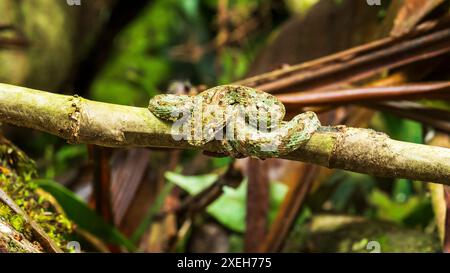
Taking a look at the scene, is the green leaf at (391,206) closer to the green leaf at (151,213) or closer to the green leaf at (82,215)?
the green leaf at (151,213)

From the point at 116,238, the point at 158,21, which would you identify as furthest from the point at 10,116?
the point at 158,21

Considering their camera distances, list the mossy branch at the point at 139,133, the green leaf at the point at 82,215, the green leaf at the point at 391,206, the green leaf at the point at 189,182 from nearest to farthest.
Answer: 1. the mossy branch at the point at 139,133
2. the green leaf at the point at 82,215
3. the green leaf at the point at 189,182
4. the green leaf at the point at 391,206

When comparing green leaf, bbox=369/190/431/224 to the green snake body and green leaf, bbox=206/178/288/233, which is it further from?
the green snake body

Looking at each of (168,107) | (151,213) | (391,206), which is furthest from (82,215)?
(391,206)

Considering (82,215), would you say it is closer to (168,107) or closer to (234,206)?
(234,206)

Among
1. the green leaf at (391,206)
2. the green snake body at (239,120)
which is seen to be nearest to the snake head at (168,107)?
the green snake body at (239,120)
